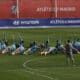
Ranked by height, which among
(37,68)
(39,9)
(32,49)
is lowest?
(37,68)

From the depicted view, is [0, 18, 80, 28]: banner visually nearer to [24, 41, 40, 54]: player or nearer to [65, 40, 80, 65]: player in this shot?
[24, 41, 40, 54]: player

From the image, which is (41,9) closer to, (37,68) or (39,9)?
(39,9)

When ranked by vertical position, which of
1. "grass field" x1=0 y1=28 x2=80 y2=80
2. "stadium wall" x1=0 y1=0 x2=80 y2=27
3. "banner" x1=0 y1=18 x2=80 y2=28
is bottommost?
"grass field" x1=0 y1=28 x2=80 y2=80

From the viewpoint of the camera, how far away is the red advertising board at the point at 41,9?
90.2 meters

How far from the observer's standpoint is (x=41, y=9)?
9125 cm

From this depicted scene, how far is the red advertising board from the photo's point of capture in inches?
3553

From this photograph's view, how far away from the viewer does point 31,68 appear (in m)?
37.7

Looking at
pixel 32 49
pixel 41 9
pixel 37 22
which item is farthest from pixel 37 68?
pixel 41 9

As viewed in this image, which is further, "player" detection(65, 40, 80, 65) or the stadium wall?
the stadium wall

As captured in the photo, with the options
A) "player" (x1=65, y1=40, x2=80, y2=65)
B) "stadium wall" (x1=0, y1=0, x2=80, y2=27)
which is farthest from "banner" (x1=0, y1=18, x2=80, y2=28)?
"player" (x1=65, y1=40, x2=80, y2=65)

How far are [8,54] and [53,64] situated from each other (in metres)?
9.21

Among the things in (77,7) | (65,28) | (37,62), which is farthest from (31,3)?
(37,62)

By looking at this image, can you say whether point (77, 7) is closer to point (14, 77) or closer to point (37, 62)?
point (37, 62)

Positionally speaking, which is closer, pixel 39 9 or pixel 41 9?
pixel 41 9
